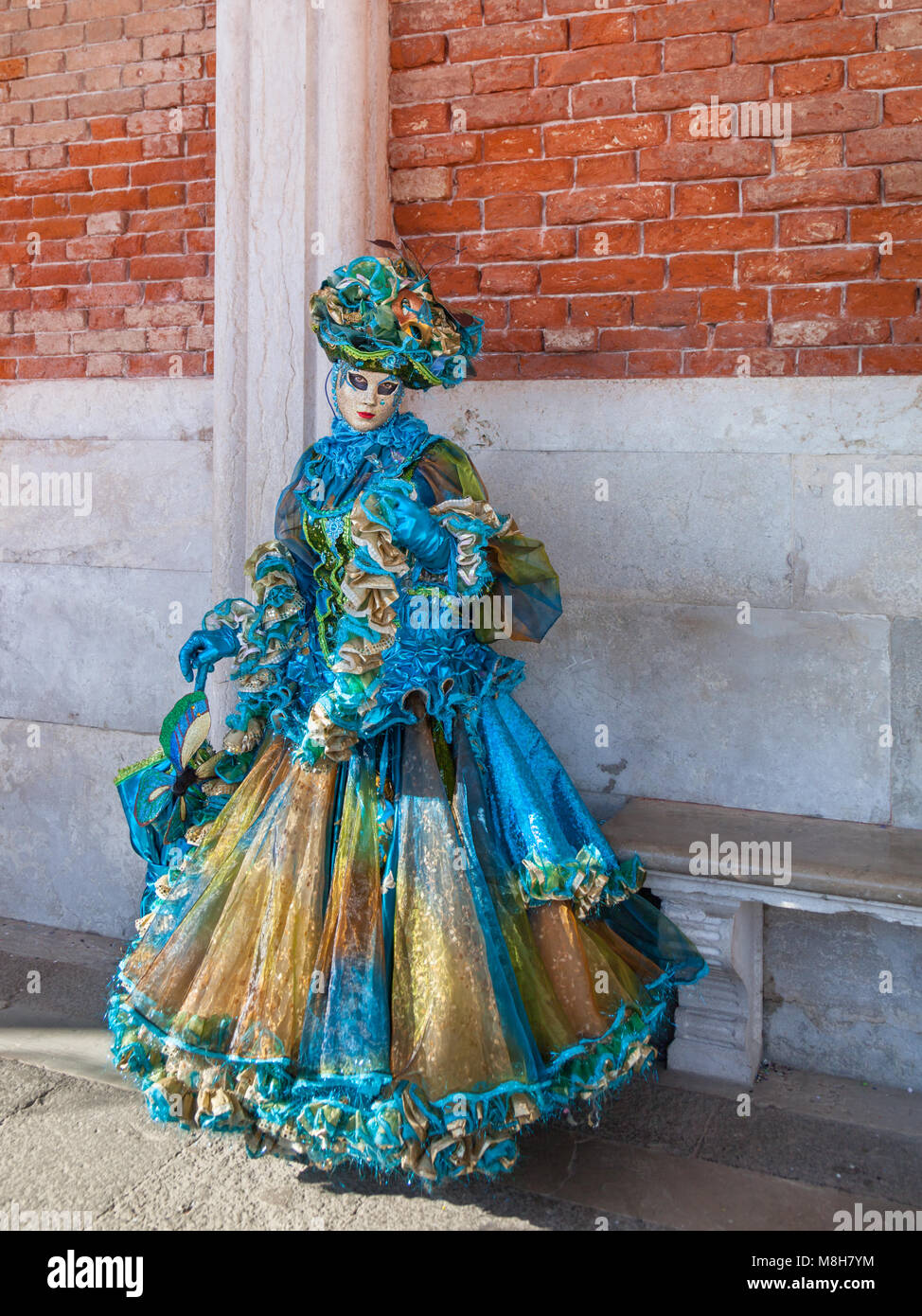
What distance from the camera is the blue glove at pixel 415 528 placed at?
2.48 meters

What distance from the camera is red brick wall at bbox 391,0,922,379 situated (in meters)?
2.90

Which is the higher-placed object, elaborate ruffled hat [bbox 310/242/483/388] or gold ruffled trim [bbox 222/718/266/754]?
elaborate ruffled hat [bbox 310/242/483/388]

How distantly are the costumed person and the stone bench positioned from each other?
100mm

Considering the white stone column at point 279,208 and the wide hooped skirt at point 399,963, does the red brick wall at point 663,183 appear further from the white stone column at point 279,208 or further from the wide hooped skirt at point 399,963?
the wide hooped skirt at point 399,963

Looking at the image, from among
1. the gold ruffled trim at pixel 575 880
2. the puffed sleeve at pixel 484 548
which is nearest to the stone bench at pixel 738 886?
the gold ruffled trim at pixel 575 880

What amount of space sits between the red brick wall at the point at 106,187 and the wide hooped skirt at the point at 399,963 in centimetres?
180

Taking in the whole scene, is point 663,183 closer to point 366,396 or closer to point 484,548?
point 366,396

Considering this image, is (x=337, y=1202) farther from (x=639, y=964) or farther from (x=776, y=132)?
(x=776, y=132)

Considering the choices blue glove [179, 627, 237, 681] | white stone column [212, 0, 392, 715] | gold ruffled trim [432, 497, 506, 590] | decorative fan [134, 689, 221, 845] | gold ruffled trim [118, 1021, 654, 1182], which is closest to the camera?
gold ruffled trim [118, 1021, 654, 1182]

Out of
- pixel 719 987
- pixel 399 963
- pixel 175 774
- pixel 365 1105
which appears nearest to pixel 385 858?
pixel 399 963

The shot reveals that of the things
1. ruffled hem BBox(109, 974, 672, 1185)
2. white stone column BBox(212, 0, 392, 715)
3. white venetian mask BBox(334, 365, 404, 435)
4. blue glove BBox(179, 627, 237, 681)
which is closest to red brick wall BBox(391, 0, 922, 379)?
white stone column BBox(212, 0, 392, 715)

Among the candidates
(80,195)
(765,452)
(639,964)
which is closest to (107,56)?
(80,195)

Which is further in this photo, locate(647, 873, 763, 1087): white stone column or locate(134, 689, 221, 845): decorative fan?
locate(134, 689, 221, 845): decorative fan

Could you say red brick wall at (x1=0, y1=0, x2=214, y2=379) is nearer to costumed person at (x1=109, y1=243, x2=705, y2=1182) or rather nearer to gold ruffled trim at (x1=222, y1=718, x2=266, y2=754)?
costumed person at (x1=109, y1=243, x2=705, y2=1182)
